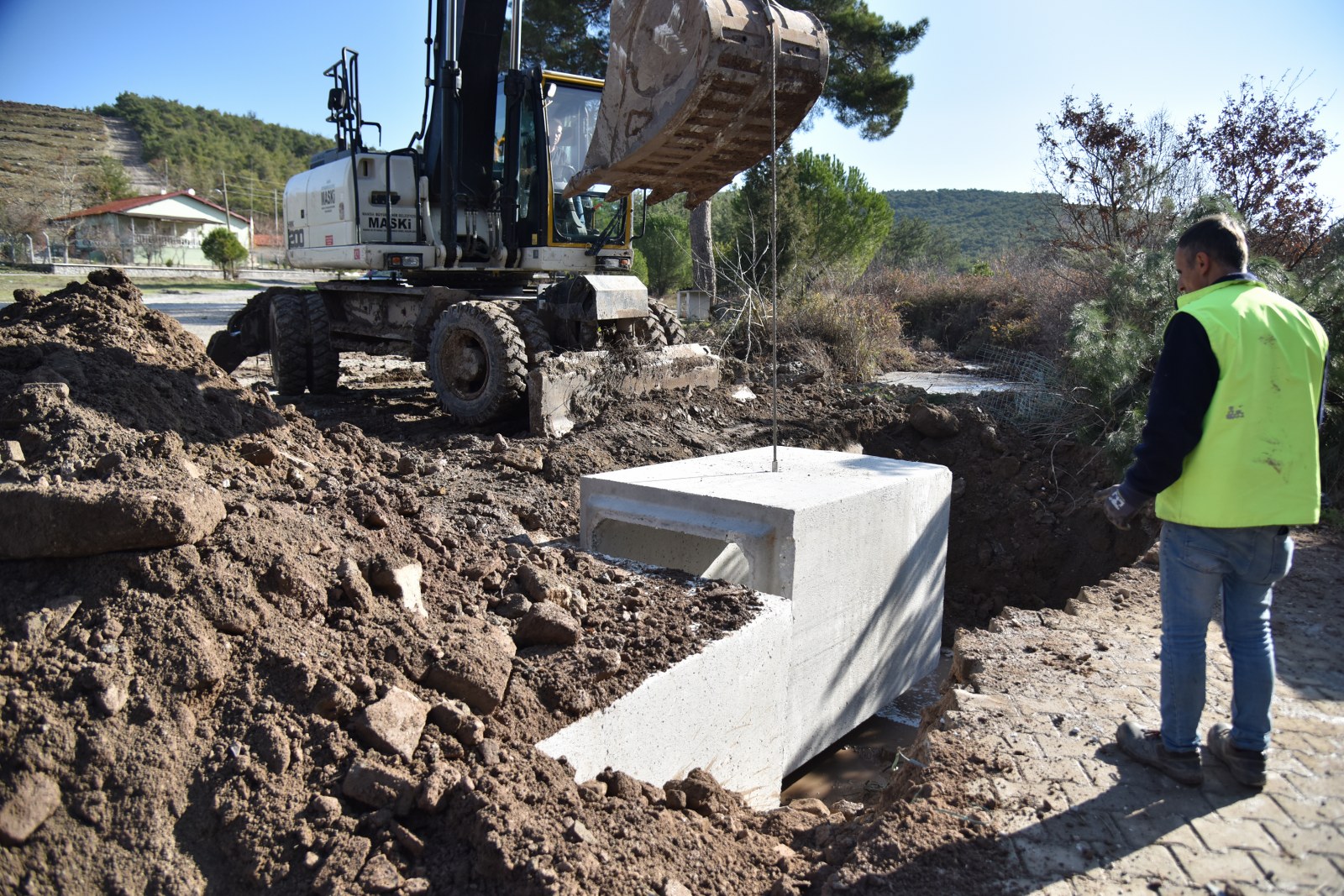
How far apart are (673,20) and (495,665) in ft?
12.2

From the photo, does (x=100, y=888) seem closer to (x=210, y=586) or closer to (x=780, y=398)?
(x=210, y=586)

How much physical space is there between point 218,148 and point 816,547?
112 m

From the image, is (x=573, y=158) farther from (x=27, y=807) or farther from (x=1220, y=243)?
(x=27, y=807)

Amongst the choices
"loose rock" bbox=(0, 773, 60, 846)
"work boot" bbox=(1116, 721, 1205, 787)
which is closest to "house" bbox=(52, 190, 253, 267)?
"loose rock" bbox=(0, 773, 60, 846)

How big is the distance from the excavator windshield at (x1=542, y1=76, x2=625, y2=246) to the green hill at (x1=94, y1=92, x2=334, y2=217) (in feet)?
272

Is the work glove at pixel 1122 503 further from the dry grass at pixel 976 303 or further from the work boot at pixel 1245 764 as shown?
the dry grass at pixel 976 303

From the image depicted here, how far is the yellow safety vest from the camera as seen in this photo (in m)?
2.69

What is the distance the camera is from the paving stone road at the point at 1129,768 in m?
2.53

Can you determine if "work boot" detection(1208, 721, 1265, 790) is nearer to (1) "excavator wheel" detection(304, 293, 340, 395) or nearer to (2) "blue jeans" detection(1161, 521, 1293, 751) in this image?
(2) "blue jeans" detection(1161, 521, 1293, 751)

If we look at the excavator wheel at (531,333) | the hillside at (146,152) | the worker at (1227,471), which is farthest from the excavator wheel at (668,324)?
the hillside at (146,152)

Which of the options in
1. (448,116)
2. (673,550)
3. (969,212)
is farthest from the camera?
(969,212)

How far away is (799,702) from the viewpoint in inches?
169

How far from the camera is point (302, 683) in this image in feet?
8.64

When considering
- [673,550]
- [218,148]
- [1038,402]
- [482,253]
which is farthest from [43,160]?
[673,550]
